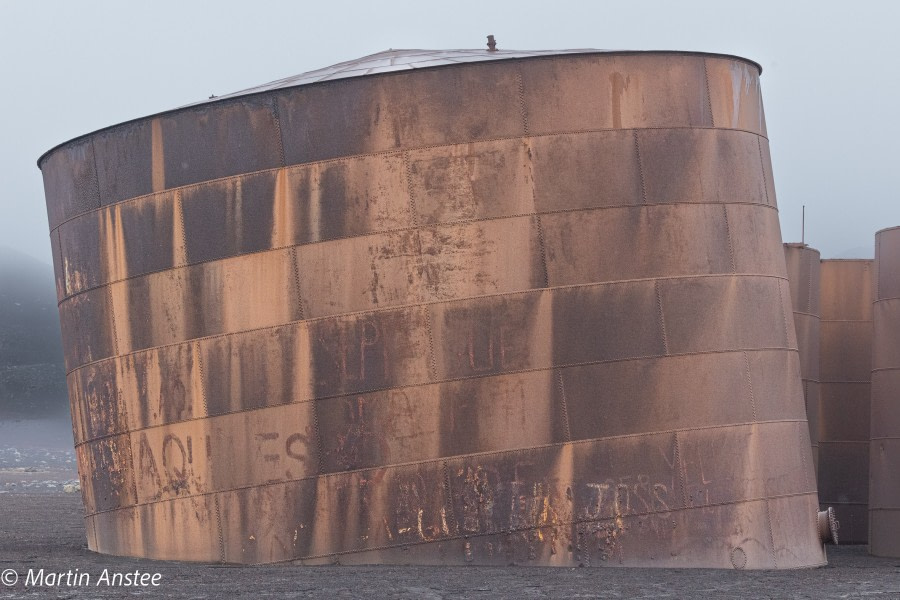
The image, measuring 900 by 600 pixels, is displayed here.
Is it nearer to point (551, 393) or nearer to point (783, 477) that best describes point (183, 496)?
point (551, 393)

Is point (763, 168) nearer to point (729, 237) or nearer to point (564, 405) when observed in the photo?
point (729, 237)

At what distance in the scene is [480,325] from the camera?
14.8 metres

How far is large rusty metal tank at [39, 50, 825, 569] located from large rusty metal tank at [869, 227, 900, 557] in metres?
7.89

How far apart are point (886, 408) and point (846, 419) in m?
3.73

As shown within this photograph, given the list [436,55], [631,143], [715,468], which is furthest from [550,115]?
[715,468]

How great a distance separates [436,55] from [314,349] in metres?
4.62

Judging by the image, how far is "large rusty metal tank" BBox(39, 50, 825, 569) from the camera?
1471cm

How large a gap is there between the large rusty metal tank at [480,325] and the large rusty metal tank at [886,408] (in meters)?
7.89

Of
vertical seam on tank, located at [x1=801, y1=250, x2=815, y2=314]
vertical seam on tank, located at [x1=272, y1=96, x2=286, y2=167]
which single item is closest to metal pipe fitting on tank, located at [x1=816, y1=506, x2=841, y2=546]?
vertical seam on tank, located at [x1=272, y1=96, x2=286, y2=167]

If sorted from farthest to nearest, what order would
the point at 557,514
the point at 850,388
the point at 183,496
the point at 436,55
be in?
the point at 850,388, the point at 436,55, the point at 183,496, the point at 557,514

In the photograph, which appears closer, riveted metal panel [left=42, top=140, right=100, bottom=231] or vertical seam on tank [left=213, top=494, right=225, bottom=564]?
vertical seam on tank [left=213, top=494, right=225, bottom=564]

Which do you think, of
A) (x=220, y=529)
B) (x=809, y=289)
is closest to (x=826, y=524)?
(x=220, y=529)

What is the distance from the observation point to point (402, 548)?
14781 millimetres

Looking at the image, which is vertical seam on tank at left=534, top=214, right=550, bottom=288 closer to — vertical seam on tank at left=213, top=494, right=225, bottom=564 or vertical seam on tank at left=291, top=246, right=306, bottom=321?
vertical seam on tank at left=291, top=246, right=306, bottom=321
